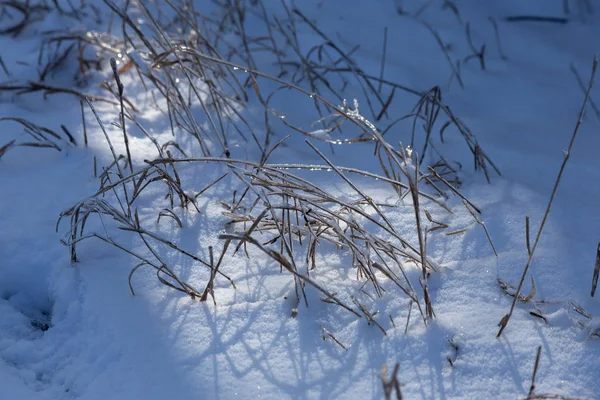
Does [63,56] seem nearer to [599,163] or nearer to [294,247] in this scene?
[294,247]

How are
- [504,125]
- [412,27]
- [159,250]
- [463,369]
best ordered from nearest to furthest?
1. [463,369]
2. [159,250]
3. [504,125]
4. [412,27]

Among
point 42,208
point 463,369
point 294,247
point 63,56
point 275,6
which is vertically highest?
point 275,6

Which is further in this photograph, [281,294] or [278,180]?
[278,180]

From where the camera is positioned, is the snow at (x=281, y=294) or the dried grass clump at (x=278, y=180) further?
the dried grass clump at (x=278, y=180)

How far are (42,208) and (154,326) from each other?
0.57 m

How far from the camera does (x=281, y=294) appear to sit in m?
1.26

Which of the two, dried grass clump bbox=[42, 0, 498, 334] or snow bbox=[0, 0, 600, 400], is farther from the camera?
dried grass clump bbox=[42, 0, 498, 334]

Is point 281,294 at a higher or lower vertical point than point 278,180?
lower

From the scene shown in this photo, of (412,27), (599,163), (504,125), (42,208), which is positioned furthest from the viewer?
(412,27)

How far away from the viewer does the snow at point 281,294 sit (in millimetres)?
1064

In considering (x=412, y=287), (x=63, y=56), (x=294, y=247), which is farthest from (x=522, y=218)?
(x=63, y=56)

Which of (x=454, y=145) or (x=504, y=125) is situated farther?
(x=504, y=125)

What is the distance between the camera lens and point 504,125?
206cm

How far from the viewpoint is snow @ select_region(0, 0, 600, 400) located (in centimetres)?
106
